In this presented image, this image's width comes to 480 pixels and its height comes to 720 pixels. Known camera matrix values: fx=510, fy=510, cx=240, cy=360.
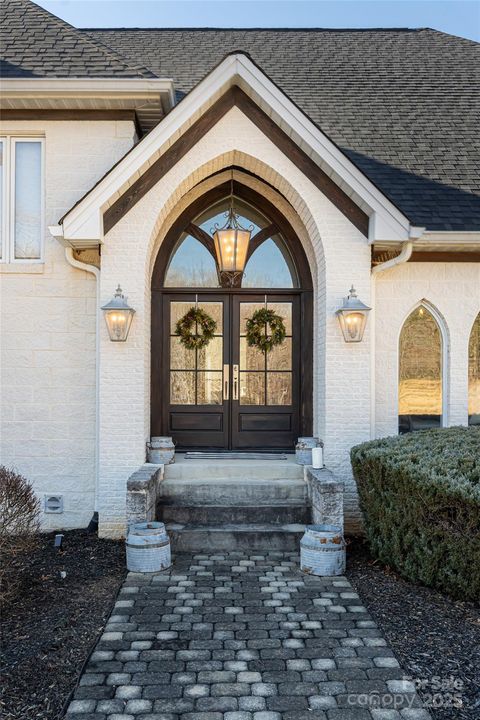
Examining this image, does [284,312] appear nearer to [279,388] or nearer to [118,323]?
[279,388]

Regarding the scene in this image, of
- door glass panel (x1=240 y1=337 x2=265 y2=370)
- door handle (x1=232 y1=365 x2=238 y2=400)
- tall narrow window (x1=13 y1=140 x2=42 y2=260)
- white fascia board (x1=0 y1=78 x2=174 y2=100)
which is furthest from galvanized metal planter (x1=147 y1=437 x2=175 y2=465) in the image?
white fascia board (x1=0 y1=78 x2=174 y2=100)

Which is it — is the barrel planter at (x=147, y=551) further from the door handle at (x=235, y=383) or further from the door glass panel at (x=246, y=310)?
the door glass panel at (x=246, y=310)

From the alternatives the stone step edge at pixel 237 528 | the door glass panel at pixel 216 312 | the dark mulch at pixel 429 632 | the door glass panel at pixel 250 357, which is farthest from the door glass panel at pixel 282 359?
the dark mulch at pixel 429 632

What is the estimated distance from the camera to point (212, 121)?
5.99m

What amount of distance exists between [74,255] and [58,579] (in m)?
3.60

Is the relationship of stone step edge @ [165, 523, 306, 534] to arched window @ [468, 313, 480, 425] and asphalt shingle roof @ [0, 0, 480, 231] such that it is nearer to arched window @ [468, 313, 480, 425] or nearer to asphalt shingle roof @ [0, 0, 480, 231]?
arched window @ [468, 313, 480, 425]

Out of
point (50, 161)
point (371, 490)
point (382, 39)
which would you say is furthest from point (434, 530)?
point (382, 39)

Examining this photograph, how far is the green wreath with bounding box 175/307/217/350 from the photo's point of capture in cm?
687

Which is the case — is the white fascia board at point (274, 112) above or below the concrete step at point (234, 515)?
above

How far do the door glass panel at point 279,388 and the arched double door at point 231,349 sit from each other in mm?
14

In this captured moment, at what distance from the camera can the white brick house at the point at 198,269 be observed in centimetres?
589

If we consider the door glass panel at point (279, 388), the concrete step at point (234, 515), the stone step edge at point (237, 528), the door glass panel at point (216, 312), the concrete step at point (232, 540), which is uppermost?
the door glass panel at point (216, 312)

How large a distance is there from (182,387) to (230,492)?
5.68 ft

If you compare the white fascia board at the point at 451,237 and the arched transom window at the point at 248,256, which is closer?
the white fascia board at the point at 451,237
